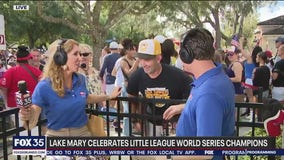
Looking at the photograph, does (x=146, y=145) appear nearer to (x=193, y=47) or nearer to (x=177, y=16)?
(x=193, y=47)

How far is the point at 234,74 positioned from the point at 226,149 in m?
6.49

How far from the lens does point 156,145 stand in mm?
2090

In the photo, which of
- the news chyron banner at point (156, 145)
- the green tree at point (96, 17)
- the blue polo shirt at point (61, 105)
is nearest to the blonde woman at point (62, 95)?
the blue polo shirt at point (61, 105)

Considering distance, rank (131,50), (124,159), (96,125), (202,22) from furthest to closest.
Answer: (202,22) < (131,50) < (124,159) < (96,125)

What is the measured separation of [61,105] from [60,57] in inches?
16.4

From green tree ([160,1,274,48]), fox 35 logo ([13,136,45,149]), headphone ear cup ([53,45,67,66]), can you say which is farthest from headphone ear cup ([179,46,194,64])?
green tree ([160,1,274,48])

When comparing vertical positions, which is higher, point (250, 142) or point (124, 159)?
point (250, 142)

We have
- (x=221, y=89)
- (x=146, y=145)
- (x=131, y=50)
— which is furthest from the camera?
(x=131, y=50)

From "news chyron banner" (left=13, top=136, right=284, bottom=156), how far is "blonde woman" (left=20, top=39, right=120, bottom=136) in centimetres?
134

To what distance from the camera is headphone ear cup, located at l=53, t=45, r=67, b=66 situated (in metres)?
3.52

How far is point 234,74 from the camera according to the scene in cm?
841

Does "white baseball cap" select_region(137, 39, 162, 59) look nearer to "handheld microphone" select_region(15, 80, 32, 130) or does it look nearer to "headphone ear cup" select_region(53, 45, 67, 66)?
"headphone ear cup" select_region(53, 45, 67, 66)

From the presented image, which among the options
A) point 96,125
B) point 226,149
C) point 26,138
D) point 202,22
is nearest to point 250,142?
point 226,149

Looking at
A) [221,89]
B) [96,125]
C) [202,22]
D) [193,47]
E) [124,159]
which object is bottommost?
[124,159]
